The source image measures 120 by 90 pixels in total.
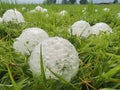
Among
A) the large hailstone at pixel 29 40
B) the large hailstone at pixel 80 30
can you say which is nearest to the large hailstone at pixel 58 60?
the large hailstone at pixel 29 40

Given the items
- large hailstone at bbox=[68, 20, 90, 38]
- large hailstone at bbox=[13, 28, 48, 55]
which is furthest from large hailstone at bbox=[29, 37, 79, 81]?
large hailstone at bbox=[68, 20, 90, 38]

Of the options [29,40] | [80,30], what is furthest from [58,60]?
[80,30]

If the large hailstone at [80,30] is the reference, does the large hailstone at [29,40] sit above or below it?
above

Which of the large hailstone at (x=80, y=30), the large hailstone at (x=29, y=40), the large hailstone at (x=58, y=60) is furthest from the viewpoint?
the large hailstone at (x=80, y=30)

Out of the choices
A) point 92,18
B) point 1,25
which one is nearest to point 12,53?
point 1,25

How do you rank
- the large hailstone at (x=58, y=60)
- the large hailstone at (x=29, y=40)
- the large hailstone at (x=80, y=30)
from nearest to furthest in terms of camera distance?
the large hailstone at (x=58, y=60) → the large hailstone at (x=29, y=40) → the large hailstone at (x=80, y=30)

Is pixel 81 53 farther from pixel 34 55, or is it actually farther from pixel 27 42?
pixel 34 55

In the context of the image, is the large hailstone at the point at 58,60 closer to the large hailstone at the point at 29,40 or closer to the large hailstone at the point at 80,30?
the large hailstone at the point at 29,40

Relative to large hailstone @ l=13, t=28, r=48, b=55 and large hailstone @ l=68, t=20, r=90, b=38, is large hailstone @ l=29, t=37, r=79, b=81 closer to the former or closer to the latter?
large hailstone @ l=13, t=28, r=48, b=55
